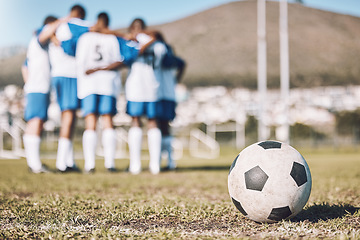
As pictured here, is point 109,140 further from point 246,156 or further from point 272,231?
point 272,231

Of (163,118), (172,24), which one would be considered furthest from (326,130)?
(172,24)

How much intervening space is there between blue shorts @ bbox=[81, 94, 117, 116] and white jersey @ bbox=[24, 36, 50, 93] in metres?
0.83

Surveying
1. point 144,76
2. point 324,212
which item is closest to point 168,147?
point 144,76

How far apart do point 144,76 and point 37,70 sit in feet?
5.54

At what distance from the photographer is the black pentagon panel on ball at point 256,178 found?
234 cm

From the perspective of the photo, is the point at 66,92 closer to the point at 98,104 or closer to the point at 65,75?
the point at 65,75

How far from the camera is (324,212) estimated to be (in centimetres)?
275

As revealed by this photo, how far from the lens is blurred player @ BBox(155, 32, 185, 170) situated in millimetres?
6148

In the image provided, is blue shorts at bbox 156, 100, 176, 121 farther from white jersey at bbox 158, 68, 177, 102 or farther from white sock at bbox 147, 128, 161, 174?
white sock at bbox 147, 128, 161, 174

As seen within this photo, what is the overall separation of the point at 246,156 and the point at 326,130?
21.1 meters

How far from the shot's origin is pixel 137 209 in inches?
113

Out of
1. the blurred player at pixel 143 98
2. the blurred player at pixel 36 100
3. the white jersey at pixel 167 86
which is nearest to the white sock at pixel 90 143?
the blurred player at pixel 143 98

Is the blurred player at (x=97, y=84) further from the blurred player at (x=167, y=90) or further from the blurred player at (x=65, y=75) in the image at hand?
the blurred player at (x=167, y=90)

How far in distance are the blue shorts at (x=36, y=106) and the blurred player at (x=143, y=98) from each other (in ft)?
4.30
